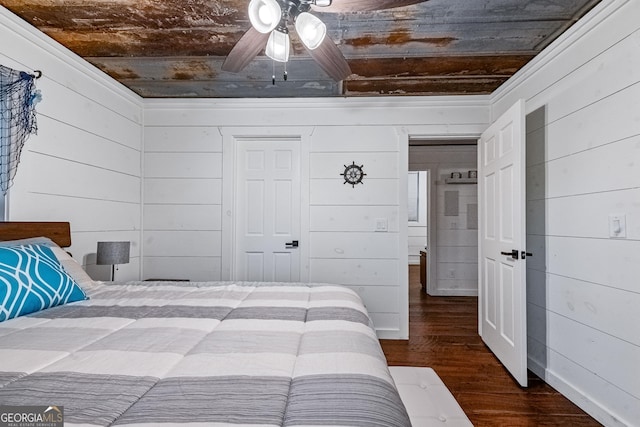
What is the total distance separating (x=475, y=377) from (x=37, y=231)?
3.10m

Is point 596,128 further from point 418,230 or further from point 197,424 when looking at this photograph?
point 418,230

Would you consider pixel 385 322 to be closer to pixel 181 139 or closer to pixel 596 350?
pixel 596 350

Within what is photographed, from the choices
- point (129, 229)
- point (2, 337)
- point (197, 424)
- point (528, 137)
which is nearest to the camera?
point (197, 424)

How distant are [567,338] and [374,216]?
5.99 ft

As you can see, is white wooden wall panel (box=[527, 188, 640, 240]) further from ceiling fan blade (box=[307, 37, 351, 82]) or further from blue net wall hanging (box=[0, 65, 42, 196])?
blue net wall hanging (box=[0, 65, 42, 196])

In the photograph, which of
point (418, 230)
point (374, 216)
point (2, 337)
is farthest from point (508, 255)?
point (418, 230)

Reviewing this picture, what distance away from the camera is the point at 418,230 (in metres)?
8.98

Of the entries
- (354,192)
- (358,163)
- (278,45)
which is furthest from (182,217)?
(278,45)

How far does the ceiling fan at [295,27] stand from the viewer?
1617 mm

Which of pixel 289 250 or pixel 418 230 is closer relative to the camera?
pixel 289 250

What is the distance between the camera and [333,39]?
2.48 meters

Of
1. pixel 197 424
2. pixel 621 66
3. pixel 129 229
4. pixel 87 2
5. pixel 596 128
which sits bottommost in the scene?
pixel 197 424

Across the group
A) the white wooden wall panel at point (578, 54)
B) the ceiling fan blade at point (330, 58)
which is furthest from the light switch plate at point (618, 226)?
the ceiling fan blade at point (330, 58)

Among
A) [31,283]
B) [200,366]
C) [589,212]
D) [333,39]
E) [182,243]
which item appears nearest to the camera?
[200,366]
